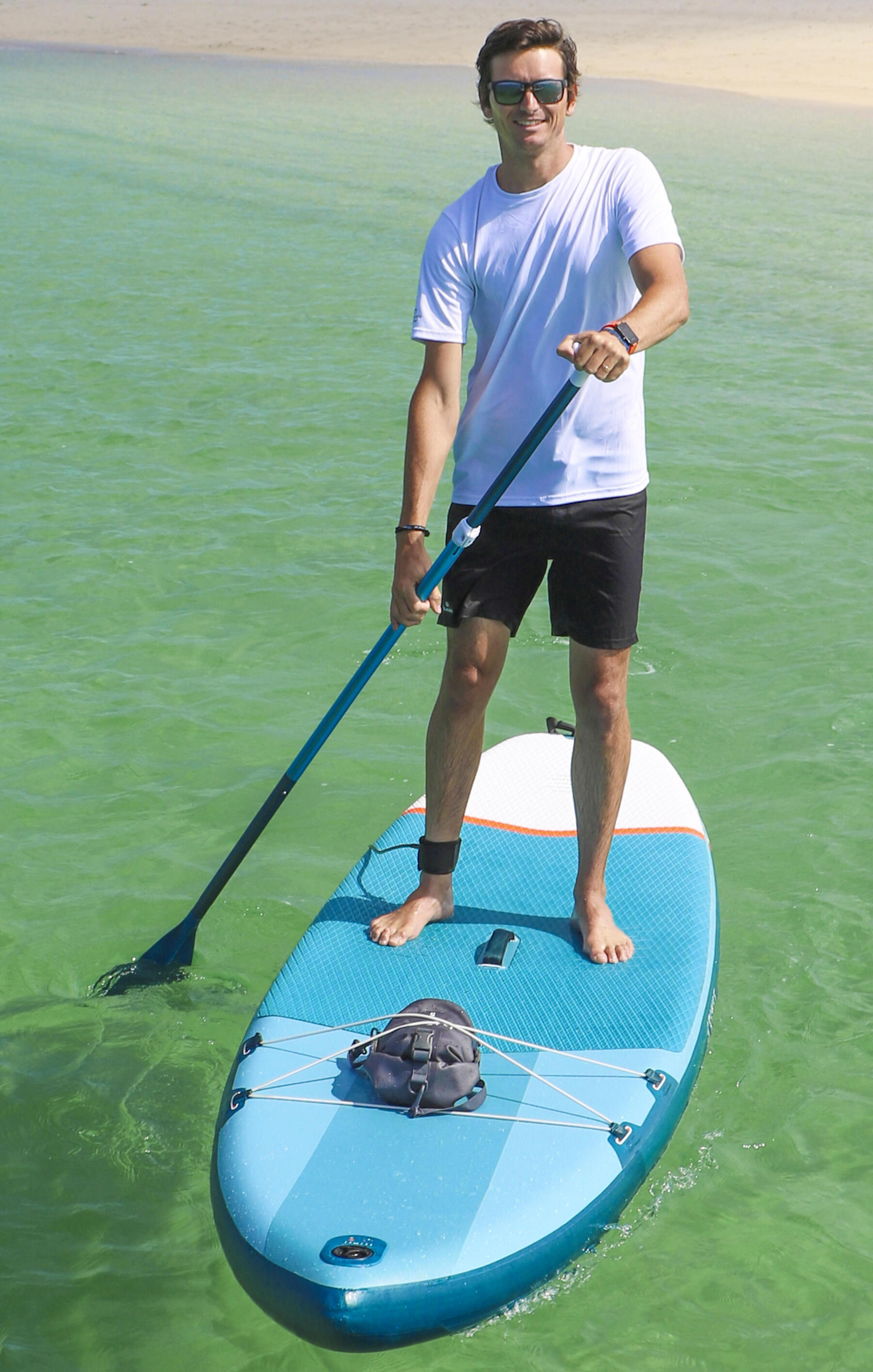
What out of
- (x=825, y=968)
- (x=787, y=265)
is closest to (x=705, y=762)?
(x=825, y=968)

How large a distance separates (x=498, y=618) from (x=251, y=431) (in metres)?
6.16

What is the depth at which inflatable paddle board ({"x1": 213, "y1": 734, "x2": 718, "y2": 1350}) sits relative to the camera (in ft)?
8.67

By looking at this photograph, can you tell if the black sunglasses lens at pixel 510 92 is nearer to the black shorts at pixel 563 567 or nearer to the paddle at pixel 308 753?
the paddle at pixel 308 753

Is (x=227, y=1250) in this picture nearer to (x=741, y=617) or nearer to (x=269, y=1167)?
(x=269, y=1167)

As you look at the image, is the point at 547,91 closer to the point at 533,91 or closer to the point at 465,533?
the point at 533,91

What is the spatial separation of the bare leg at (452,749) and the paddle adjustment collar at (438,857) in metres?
0.01

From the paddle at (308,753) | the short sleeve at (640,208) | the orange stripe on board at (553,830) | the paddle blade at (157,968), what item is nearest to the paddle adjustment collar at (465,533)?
the paddle at (308,753)

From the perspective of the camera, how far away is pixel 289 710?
5863 millimetres

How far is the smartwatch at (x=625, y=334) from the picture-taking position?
294 cm

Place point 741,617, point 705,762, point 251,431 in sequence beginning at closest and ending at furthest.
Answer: point 705,762
point 741,617
point 251,431

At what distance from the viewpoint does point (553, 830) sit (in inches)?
162

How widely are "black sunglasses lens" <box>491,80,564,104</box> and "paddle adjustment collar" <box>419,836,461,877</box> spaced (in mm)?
1941

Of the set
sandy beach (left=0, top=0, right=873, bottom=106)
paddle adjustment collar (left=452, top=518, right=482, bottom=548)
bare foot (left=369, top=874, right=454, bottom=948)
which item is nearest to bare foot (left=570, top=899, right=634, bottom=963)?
bare foot (left=369, top=874, right=454, bottom=948)

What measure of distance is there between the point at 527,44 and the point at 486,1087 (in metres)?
2.48
